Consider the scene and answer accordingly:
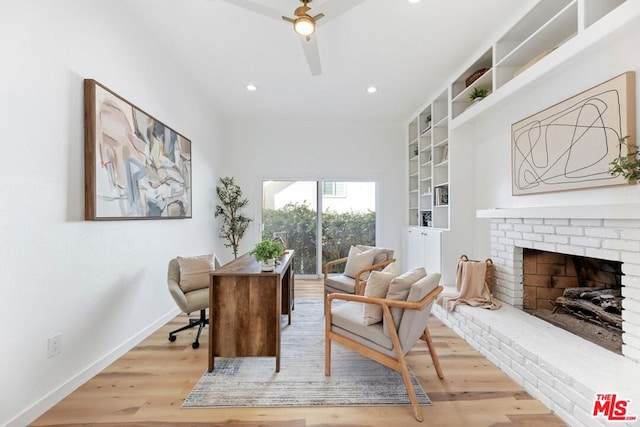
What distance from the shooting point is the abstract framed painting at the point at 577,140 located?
1969 mm

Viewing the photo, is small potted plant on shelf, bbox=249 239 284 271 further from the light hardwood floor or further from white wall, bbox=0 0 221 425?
white wall, bbox=0 0 221 425

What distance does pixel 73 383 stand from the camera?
6.75ft

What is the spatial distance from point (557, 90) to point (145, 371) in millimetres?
4000

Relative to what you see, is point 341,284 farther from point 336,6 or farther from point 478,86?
point 478,86

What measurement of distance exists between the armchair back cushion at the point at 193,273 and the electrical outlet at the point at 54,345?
102 cm

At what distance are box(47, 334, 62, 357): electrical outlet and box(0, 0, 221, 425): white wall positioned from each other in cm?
3

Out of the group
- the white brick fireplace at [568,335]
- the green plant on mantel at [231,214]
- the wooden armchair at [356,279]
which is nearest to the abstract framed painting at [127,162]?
the green plant on mantel at [231,214]

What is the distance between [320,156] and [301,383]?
164 inches

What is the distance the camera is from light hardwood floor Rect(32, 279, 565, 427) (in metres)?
1.78

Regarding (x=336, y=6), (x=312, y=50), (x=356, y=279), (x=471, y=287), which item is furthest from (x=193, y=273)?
(x=471, y=287)

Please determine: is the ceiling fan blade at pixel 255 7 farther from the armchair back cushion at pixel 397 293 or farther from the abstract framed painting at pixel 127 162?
the armchair back cushion at pixel 397 293

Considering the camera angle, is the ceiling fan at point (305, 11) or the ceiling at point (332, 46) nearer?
the ceiling fan at point (305, 11)

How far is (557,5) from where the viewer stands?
2486mm

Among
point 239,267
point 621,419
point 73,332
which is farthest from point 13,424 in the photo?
point 621,419
